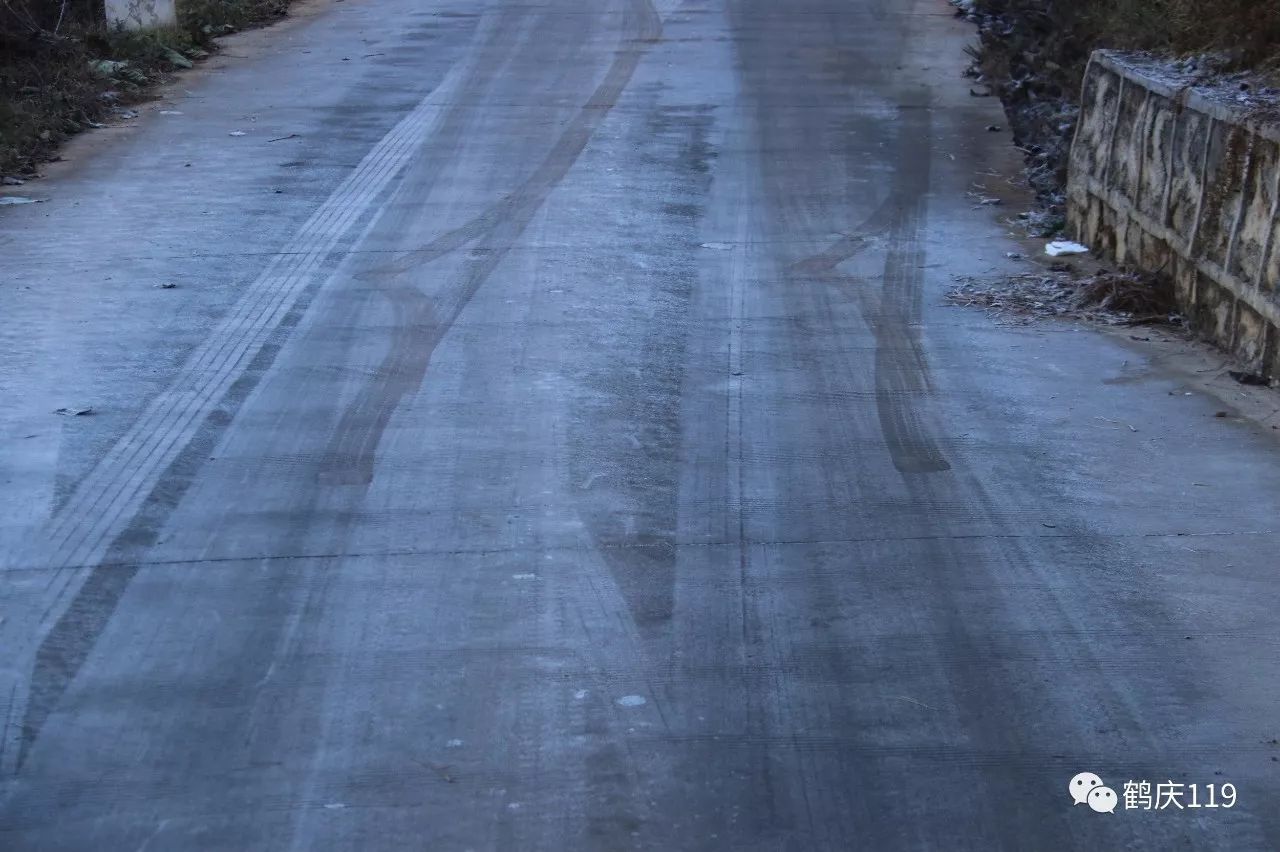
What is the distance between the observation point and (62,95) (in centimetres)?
1523

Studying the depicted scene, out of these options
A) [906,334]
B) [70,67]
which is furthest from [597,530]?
[70,67]

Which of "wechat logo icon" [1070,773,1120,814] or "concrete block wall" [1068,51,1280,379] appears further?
"concrete block wall" [1068,51,1280,379]

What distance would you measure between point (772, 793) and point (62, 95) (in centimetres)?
1293

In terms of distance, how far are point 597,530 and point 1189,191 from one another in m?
5.22

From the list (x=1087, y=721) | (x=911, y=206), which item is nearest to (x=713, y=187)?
(x=911, y=206)

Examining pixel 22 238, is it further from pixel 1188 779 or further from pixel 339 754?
pixel 1188 779

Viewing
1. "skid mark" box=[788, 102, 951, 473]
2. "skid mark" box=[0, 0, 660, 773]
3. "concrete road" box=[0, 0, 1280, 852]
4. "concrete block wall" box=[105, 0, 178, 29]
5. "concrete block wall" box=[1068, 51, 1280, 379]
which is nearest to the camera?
"concrete road" box=[0, 0, 1280, 852]

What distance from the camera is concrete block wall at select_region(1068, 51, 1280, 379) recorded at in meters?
8.76

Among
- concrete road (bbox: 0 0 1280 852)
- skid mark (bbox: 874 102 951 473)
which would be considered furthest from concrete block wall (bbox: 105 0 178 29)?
skid mark (bbox: 874 102 951 473)

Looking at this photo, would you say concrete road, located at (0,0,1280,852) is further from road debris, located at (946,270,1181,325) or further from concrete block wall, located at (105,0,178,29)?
concrete block wall, located at (105,0,178,29)

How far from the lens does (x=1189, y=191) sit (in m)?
9.82

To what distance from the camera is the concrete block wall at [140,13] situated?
1770 cm

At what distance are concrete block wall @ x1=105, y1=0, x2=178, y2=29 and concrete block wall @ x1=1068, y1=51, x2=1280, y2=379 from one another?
1129 cm

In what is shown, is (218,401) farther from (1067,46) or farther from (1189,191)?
(1067,46)
